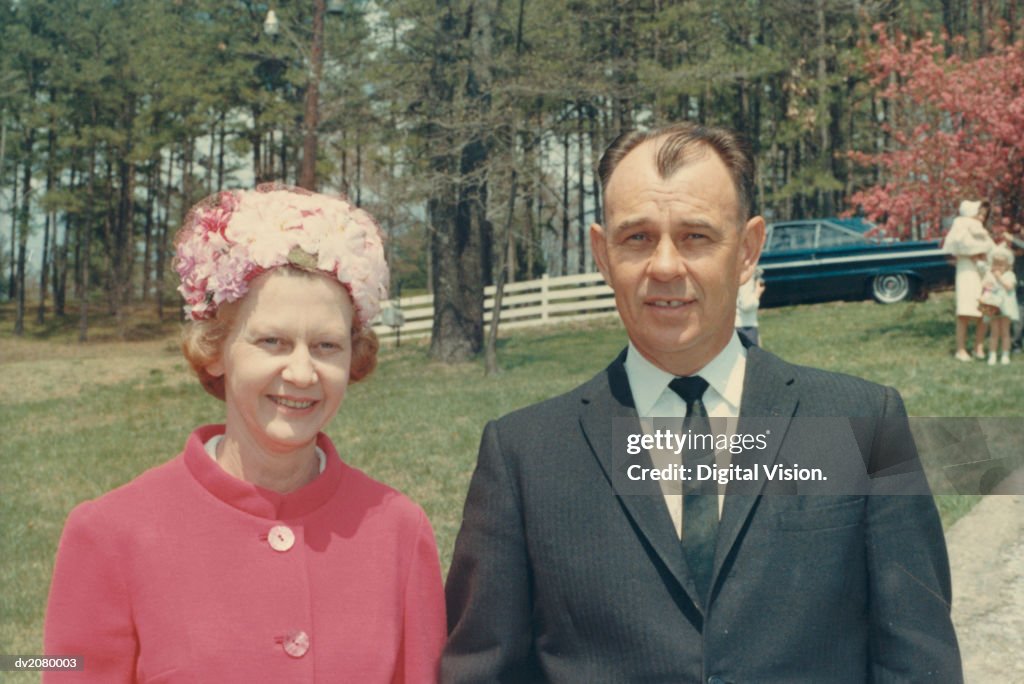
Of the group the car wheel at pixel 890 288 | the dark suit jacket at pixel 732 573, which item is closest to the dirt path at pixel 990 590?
the dark suit jacket at pixel 732 573

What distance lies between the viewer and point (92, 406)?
1808cm

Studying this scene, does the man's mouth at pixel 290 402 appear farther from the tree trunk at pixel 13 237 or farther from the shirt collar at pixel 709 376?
the tree trunk at pixel 13 237

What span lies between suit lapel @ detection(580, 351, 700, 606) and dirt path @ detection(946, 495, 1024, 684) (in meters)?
2.96

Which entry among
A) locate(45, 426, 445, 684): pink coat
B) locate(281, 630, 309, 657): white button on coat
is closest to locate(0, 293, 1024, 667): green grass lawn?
locate(45, 426, 445, 684): pink coat

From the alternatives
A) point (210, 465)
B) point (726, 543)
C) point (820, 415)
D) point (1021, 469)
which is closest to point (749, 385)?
point (820, 415)

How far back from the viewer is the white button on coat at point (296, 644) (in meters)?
2.45

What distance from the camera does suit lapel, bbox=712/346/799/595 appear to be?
2.34 metres

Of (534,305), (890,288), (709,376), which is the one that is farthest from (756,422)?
(534,305)

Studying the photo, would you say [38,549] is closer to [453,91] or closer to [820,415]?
[820,415]

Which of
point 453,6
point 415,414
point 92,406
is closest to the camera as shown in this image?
point 415,414

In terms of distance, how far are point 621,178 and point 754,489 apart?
0.73 metres

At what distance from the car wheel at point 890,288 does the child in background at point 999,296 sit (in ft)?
28.7

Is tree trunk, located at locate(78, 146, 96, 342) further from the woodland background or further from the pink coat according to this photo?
the pink coat

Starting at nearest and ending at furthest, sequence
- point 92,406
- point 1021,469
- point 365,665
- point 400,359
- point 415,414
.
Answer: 1. point 365,665
2. point 1021,469
3. point 415,414
4. point 92,406
5. point 400,359
